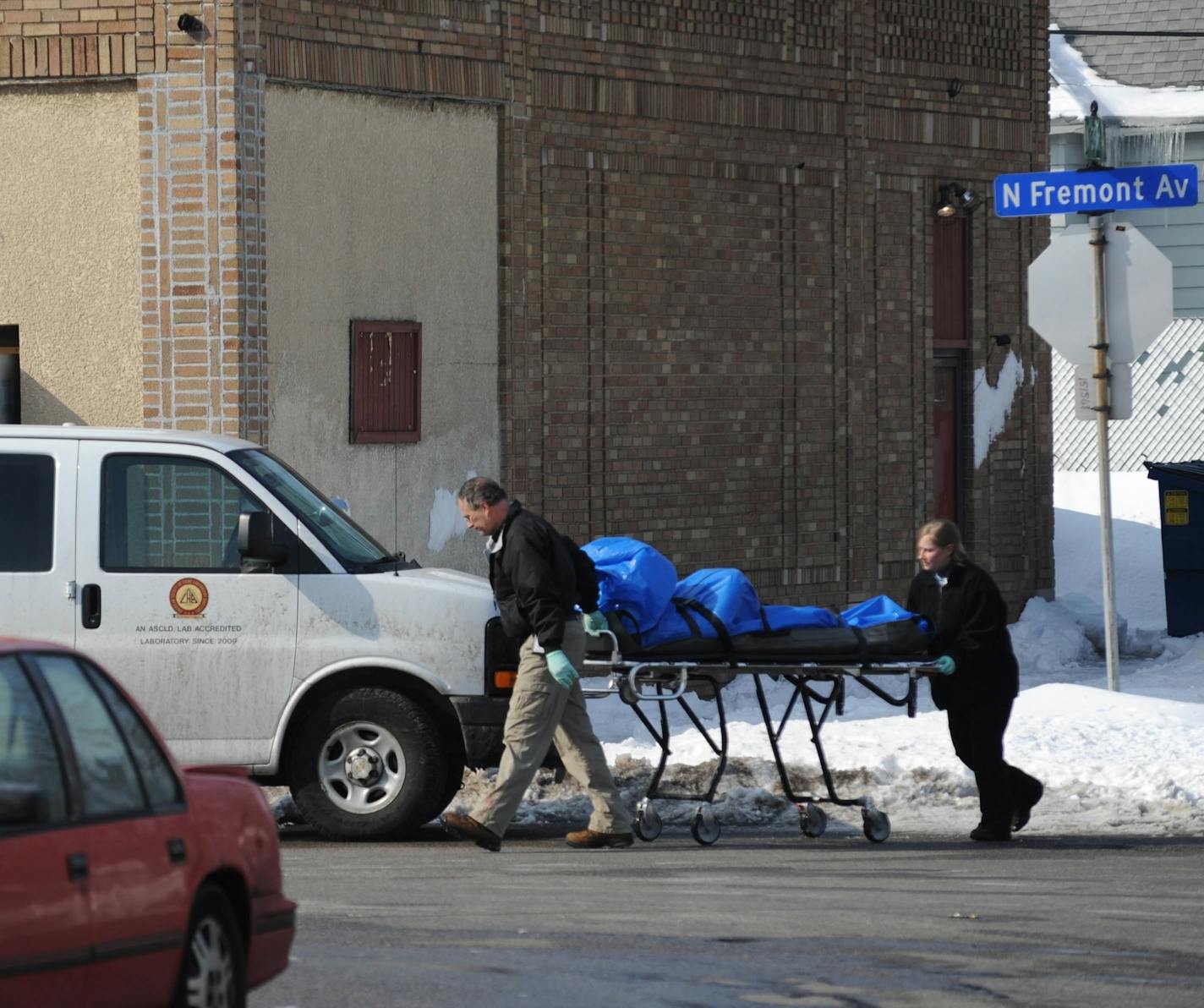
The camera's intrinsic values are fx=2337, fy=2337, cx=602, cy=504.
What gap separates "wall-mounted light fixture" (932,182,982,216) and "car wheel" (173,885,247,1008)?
608 inches

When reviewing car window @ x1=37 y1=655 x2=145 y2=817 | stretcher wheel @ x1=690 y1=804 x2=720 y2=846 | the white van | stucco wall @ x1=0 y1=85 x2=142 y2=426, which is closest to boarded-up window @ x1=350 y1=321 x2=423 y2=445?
stucco wall @ x1=0 y1=85 x2=142 y2=426

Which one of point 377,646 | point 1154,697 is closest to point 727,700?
point 1154,697

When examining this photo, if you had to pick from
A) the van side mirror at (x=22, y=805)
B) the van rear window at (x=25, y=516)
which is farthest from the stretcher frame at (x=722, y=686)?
the van side mirror at (x=22, y=805)

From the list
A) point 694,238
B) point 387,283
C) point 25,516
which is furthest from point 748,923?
point 694,238

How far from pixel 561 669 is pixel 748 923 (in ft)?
7.19

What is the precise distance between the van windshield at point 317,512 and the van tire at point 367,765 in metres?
0.67

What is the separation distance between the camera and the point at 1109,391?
47.2 feet

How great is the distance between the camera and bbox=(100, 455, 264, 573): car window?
11.0 m

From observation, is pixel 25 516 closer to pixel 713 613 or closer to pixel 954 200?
pixel 713 613

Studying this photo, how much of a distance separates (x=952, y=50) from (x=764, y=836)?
11.3 metres

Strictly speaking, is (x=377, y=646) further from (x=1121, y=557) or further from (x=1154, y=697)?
(x=1121, y=557)

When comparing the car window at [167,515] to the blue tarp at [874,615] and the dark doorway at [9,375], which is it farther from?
the dark doorway at [9,375]

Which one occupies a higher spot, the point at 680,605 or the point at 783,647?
the point at 680,605

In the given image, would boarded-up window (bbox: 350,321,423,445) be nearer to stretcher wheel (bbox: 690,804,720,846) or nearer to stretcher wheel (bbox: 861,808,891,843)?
stretcher wheel (bbox: 690,804,720,846)
